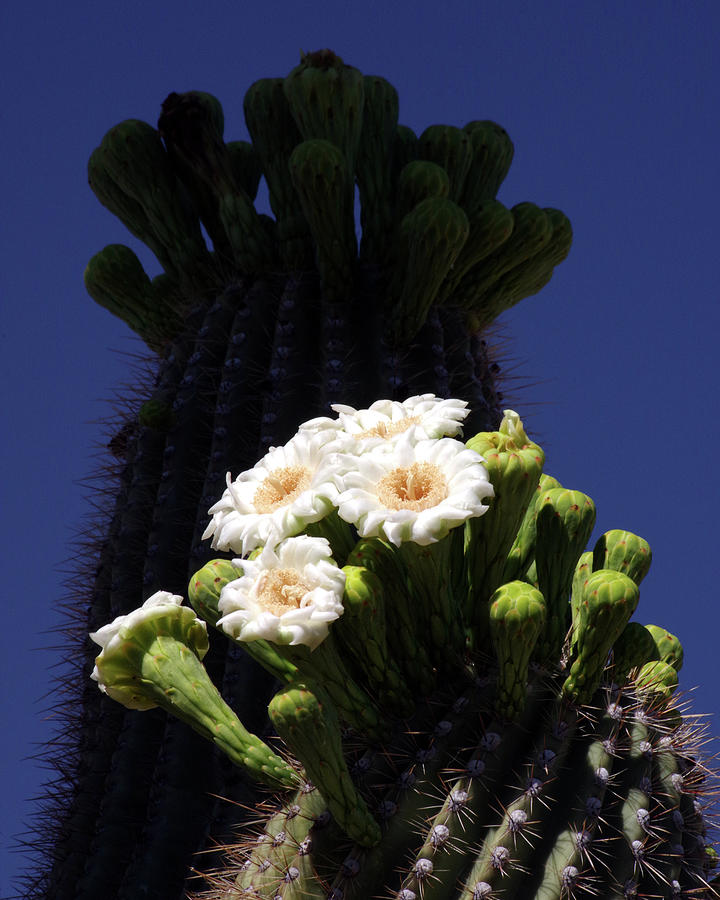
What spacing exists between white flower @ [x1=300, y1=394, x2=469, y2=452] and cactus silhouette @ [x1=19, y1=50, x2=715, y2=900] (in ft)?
0.11

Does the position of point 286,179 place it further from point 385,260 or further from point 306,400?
point 306,400

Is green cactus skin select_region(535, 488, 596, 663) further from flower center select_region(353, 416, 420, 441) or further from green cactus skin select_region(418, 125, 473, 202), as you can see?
green cactus skin select_region(418, 125, 473, 202)

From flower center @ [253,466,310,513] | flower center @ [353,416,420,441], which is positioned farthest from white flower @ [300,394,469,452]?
flower center @ [253,466,310,513]

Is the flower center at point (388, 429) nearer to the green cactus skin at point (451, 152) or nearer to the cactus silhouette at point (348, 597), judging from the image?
the cactus silhouette at point (348, 597)

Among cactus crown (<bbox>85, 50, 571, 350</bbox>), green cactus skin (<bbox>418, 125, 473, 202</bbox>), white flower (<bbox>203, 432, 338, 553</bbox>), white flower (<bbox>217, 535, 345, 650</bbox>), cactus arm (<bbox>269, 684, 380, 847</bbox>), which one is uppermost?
green cactus skin (<bbox>418, 125, 473, 202</bbox>)

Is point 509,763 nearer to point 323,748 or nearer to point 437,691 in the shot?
point 437,691

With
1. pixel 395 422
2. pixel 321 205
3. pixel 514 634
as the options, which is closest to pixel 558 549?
pixel 514 634

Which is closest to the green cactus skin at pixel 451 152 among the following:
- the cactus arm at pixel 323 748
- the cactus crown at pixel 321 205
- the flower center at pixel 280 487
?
the cactus crown at pixel 321 205

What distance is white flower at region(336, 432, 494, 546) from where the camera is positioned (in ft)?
5.89

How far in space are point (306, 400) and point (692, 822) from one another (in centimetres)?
159

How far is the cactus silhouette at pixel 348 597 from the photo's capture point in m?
1.88

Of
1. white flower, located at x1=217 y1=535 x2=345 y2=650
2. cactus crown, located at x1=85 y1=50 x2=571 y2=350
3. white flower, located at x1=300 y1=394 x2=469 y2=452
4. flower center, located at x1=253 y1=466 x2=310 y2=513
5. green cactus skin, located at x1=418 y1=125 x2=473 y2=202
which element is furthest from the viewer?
green cactus skin, located at x1=418 y1=125 x2=473 y2=202

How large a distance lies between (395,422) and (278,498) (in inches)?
12.1

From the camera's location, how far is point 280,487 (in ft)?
6.59
